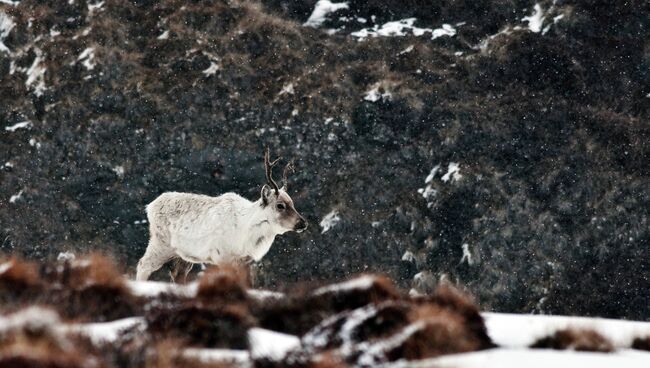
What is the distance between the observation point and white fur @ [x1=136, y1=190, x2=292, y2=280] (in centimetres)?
1341

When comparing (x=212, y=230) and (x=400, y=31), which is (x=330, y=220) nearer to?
(x=400, y=31)

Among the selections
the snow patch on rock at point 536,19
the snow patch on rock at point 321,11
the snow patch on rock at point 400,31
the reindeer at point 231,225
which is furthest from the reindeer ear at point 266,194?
the snow patch on rock at point 321,11

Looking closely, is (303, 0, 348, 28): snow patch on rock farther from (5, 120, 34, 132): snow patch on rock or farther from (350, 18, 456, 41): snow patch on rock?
(5, 120, 34, 132): snow patch on rock

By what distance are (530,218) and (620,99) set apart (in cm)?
640

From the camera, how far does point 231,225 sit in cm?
1352

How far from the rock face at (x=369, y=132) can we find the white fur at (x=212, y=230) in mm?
11846

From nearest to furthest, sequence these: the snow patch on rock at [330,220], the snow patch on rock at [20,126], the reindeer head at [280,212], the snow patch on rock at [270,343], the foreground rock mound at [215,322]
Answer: the foreground rock mound at [215,322]
the snow patch on rock at [270,343]
the reindeer head at [280,212]
the snow patch on rock at [330,220]
the snow patch on rock at [20,126]

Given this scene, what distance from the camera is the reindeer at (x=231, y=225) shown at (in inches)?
528

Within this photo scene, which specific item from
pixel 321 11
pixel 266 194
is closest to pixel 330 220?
pixel 321 11

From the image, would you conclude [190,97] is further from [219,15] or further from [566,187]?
[566,187]

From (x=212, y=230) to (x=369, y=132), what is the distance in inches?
636

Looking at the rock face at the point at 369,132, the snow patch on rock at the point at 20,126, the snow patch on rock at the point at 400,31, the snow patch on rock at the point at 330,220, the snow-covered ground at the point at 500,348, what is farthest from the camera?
the snow patch on rock at the point at 400,31

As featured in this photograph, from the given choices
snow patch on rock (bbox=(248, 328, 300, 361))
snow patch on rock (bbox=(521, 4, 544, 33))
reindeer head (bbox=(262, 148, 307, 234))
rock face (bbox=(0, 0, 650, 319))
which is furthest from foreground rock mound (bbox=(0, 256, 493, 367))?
snow patch on rock (bbox=(521, 4, 544, 33))

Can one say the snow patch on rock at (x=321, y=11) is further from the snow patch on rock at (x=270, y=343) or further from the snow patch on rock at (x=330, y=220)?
the snow patch on rock at (x=270, y=343)
